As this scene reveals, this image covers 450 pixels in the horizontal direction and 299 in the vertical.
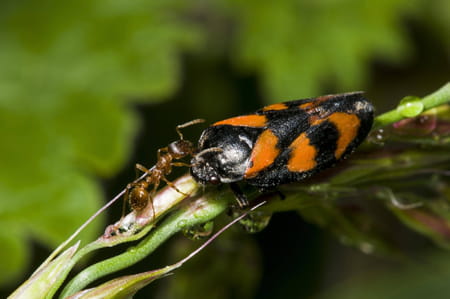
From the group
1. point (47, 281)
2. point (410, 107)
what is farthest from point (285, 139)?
point (47, 281)

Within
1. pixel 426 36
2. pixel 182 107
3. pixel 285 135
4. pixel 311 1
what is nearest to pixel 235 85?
pixel 182 107

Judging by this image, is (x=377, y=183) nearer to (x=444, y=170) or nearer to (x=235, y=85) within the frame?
(x=444, y=170)

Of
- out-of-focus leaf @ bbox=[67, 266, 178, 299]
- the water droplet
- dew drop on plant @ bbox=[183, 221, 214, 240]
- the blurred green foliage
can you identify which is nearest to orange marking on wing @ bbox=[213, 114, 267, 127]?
the water droplet

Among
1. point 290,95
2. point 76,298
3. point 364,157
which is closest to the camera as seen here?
point 76,298

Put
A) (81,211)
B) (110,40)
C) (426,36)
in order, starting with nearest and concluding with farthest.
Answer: (81,211), (110,40), (426,36)

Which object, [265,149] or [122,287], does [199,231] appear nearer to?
[122,287]

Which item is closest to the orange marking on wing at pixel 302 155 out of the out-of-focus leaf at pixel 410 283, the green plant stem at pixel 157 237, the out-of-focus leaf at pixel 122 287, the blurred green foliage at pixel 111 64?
the green plant stem at pixel 157 237

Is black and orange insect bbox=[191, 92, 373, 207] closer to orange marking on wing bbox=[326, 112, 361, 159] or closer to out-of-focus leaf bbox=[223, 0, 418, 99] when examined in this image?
orange marking on wing bbox=[326, 112, 361, 159]

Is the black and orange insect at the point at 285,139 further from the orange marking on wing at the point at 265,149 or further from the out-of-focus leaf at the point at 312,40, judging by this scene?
the out-of-focus leaf at the point at 312,40

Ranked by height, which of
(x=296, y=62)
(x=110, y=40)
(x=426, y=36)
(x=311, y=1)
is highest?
(x=110, y=40)
